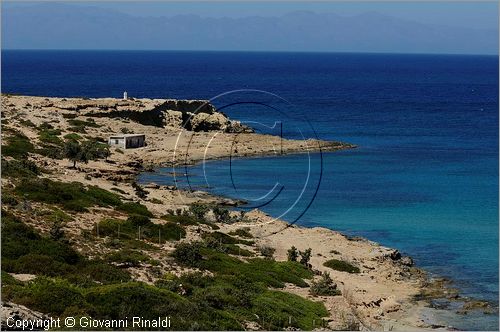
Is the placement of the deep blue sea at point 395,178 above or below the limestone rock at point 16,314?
below

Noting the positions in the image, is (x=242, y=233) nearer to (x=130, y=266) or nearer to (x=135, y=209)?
(x=135, y=209)


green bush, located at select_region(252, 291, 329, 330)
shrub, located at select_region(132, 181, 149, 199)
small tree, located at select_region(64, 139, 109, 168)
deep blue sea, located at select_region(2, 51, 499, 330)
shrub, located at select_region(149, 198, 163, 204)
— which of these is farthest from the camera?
small tree, located at select_region(64, 139, 109, 168)

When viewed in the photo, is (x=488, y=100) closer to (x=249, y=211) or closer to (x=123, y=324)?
(x=249, y=211)

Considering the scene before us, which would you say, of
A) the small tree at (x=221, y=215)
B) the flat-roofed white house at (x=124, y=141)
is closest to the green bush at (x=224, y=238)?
the small tree at (x=221, y=215)

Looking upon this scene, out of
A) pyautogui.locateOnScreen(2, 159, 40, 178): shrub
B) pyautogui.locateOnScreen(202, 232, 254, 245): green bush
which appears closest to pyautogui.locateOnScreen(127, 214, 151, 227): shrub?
pyautogui.locateOnScreen(202, 232, 254, 245): green bush

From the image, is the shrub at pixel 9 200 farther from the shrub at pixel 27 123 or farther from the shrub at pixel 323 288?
the shrub at pixel 27 123

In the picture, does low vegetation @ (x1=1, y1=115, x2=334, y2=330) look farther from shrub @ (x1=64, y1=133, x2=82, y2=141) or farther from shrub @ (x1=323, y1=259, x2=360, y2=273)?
shrub @ (x1=64, y1=133, x2=82, y2=141)

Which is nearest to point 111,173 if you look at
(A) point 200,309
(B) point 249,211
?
(B) point 249,211

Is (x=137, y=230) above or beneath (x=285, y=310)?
above

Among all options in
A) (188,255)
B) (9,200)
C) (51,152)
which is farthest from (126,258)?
(51,152)

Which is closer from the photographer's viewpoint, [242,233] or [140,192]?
[242,233]
